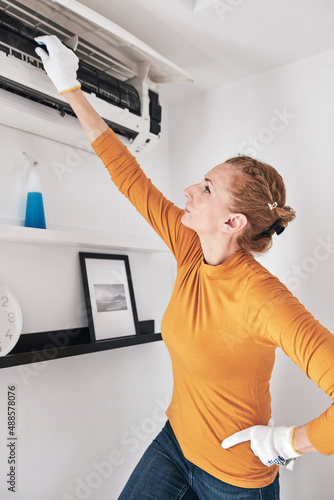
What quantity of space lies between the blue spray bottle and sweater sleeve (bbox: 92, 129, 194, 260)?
0.80 feet

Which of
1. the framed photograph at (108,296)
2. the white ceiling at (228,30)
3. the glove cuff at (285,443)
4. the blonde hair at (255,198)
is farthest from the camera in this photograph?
the framed photograph at (108,296)

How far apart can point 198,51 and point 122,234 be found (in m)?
0.78

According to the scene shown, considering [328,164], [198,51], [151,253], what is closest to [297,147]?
[328,164]

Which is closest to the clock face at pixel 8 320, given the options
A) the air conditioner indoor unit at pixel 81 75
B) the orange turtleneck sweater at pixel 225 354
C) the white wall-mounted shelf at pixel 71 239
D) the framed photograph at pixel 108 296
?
the white wall-mounted shelf at pixel 71 239

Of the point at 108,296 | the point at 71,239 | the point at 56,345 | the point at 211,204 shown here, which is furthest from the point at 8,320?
the point at 211,204

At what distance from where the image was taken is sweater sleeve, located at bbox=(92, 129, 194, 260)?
1.38 m

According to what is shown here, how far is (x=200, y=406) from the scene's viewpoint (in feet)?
4.00

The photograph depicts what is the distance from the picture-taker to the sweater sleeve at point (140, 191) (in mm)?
1375

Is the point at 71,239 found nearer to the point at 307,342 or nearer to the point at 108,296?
the point at 108,296

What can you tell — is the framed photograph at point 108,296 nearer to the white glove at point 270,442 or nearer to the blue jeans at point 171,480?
the blue jeans at point 171,480

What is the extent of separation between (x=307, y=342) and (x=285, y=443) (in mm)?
280

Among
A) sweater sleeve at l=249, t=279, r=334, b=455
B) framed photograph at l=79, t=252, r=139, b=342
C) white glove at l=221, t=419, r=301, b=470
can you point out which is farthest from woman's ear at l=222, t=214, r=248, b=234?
framed photograph at l=79, t=252, r=139, b=342

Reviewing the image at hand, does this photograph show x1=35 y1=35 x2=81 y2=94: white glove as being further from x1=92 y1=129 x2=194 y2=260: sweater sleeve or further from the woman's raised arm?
x1=92 y1=129 x2=194 y2=260: sweater sleeve

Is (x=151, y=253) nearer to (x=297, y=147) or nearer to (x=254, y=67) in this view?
(x=297, y=147)
